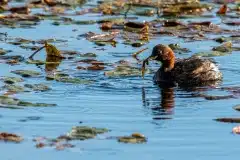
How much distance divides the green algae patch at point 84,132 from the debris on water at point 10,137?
0.69m

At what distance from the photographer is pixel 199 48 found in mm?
20156

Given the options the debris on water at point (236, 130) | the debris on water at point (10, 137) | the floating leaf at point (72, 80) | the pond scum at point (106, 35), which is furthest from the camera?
the floating leaf at point (72, 80)

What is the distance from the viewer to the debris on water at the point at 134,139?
1245cm

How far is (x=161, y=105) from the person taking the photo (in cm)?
1505

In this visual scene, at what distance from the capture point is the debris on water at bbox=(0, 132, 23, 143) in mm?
12422

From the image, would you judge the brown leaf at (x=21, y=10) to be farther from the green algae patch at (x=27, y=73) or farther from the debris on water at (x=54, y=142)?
the debris on water at (x=54, y=142)

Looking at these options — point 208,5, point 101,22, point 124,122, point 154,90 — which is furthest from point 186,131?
point 208,5

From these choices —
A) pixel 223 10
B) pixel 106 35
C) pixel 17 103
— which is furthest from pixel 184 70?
pixel 223 10

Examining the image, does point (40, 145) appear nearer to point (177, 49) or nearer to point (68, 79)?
point (68, 79)

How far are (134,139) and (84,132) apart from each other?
744 mm

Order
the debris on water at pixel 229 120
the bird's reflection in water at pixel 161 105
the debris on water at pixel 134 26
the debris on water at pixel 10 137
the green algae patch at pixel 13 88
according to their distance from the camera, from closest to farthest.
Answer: the debris on water at pixel 10 137, the debris on water at pixel 229 120, the bird's reflection in water at pixel 161 105, the green algae patch at pixel 13 88, the debris on water at pixel 134 26

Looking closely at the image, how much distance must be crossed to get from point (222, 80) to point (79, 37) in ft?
15.8

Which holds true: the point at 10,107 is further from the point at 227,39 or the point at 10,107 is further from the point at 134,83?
the point at 227,39

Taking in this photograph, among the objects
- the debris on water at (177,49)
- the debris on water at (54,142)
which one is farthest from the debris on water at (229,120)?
the debris on water at (177,49)
